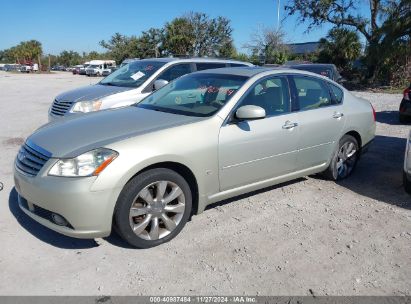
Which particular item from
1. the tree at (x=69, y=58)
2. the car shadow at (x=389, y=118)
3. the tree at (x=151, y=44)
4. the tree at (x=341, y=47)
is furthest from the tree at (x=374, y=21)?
the tree at (x=69, y=58)

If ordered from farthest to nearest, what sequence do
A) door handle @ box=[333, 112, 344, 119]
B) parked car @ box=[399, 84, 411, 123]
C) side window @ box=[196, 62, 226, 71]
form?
parked car @ box=[399, 84, 411, 123]
side window @ box=[196, 62, 226, 71]
door handle @ box=[333, 112, 344, 119]

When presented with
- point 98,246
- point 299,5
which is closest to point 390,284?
point 98,246

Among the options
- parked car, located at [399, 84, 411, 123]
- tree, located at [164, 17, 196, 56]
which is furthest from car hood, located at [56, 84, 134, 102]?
tree, located at [164, 17, 196, 56]

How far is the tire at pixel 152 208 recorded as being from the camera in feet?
11.1

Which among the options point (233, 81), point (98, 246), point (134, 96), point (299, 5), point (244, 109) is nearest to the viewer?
point (98, 246)

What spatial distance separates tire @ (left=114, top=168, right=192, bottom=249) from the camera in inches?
133

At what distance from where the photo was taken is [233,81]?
4492 mm

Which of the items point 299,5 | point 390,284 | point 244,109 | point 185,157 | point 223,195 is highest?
point 299,5

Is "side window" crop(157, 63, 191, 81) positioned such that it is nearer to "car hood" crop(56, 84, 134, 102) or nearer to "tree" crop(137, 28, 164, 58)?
"car hood" crop(56, 84, 134, 102)

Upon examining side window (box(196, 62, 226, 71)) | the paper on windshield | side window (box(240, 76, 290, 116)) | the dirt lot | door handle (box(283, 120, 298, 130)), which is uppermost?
side window (box(196, 62, 226, 71))

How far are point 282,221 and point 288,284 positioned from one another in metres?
1.20

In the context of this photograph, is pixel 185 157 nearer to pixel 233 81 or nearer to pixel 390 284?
pixel 233 81

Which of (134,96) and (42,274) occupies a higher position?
(134,96)

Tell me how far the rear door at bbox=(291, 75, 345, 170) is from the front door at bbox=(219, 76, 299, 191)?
16cm
